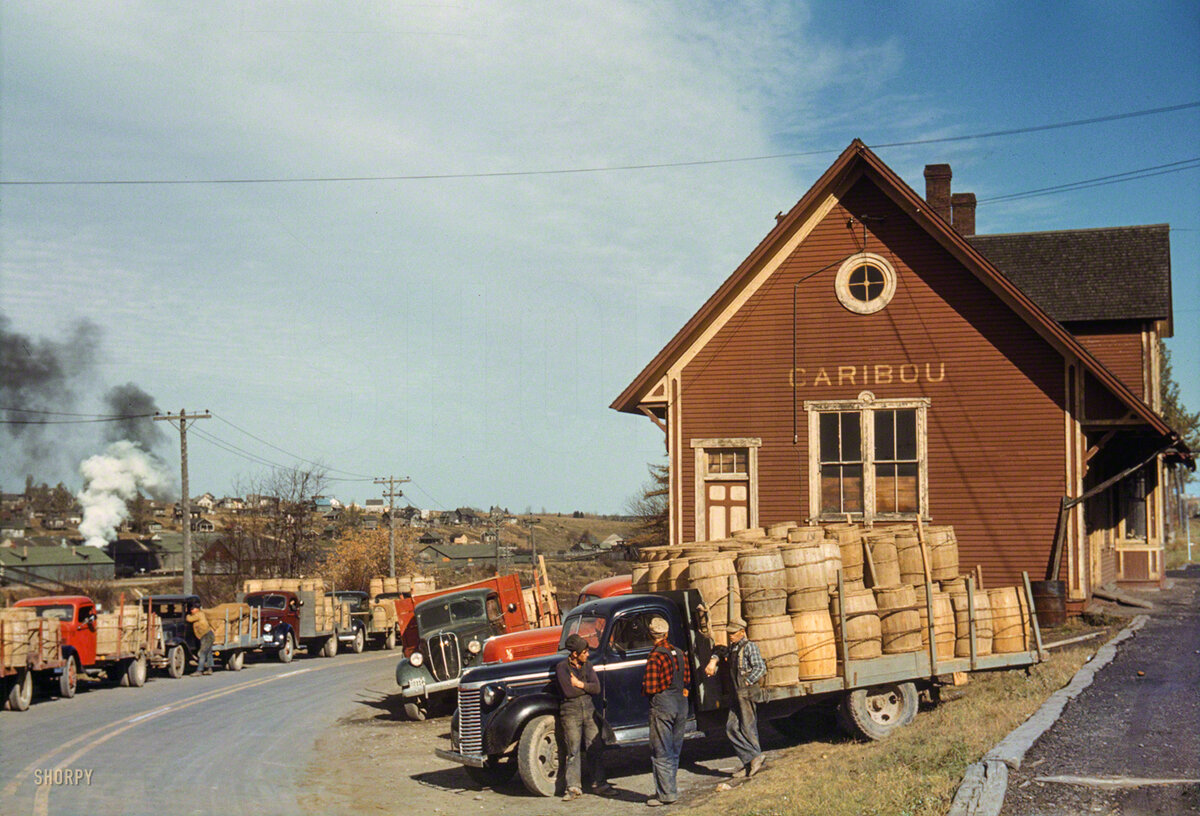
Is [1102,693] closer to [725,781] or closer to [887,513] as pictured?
[725,781]

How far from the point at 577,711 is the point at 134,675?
17271 mm

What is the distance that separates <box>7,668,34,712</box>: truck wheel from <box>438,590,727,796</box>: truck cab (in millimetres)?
11929

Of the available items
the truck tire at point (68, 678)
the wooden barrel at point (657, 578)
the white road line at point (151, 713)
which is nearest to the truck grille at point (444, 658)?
the white road line at point (151, 713)

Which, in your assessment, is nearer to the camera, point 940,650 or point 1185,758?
point 1185,758

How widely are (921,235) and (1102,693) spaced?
11308mm

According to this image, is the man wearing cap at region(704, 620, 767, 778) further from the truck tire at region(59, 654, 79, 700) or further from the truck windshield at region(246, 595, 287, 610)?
the truck windshield at region(246, 595, 287, 610)

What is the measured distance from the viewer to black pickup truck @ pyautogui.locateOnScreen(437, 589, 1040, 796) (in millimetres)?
13016

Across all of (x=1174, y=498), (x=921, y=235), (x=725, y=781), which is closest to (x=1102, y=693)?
(x=725, y=781)

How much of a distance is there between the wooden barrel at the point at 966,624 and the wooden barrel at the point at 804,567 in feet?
7.87

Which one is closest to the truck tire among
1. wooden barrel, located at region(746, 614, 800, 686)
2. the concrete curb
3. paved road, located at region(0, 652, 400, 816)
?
paved road, located at region(0, 652, 400, 816)

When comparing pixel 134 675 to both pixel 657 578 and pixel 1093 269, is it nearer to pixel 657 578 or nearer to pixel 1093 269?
pixel 657 578

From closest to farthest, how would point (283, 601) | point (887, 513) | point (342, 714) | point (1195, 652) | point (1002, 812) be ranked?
point (1002, 812) < point (1195, 652) < point (342, 714) < point (887, 513) < point (283, 601)

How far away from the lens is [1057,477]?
21344 mm

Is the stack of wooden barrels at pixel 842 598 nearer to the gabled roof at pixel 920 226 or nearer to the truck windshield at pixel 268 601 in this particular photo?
the gabled roof at pixel 920 226
